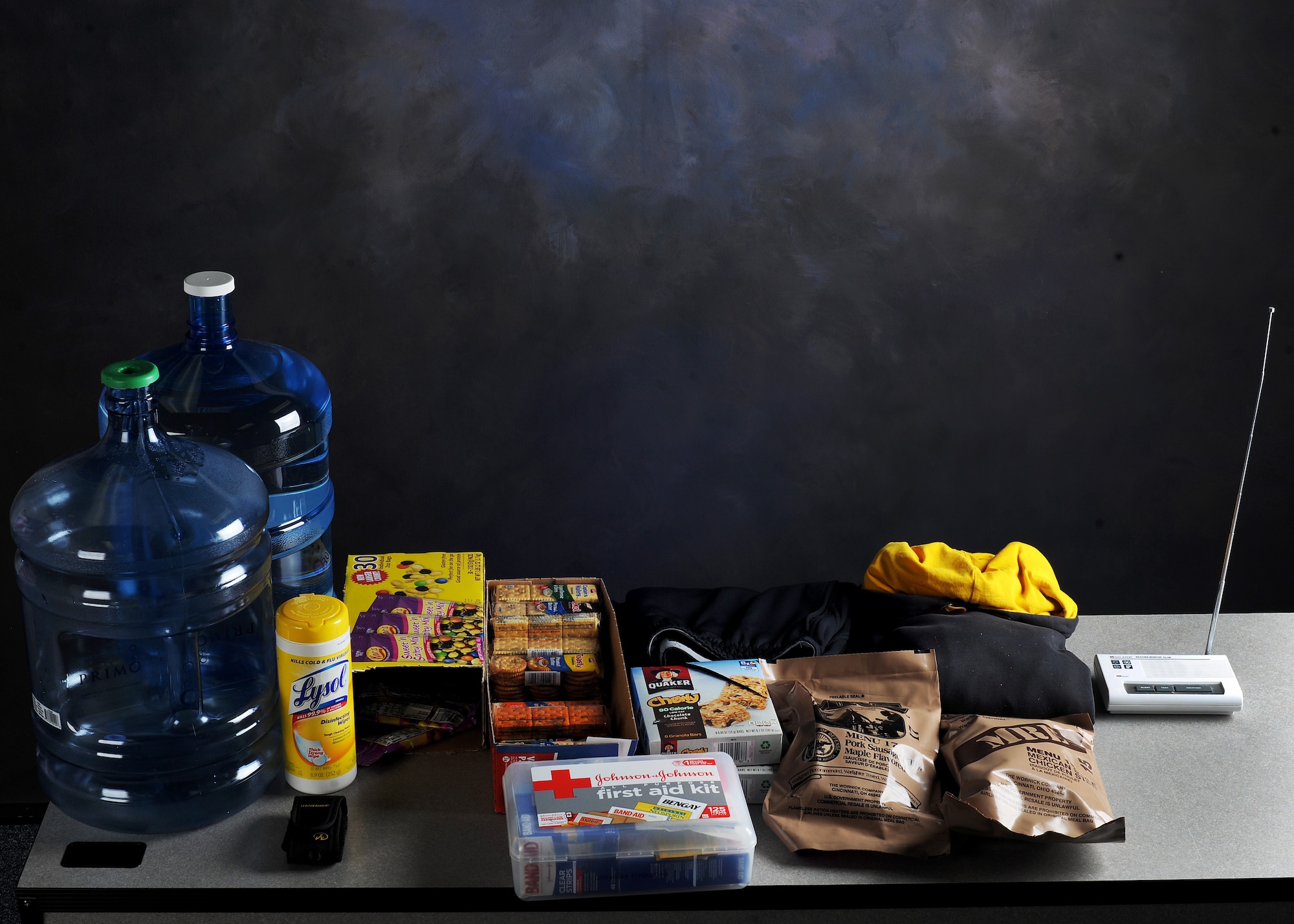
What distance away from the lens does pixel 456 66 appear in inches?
97.3

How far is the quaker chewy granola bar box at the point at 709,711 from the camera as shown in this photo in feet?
4.71

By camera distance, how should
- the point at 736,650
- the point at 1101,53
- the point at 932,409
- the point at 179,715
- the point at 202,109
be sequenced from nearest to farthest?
the point at 179,715 < the point at 736,650 < the point at 202,109 < the point at 1101,53 < the point at 932,409

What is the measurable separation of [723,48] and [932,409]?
3.28 feet

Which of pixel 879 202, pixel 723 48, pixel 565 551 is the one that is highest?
pixel 723 48

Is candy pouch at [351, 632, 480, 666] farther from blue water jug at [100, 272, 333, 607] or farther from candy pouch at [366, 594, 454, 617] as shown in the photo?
blue water jug at [100, 272, 333, 607]

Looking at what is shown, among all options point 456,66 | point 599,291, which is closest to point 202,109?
point 456,66

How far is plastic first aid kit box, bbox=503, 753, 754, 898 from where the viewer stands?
49.2 inches

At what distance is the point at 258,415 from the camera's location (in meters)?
1.71

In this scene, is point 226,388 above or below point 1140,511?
above

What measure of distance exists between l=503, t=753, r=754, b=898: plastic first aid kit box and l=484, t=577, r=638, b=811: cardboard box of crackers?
10 centimetres

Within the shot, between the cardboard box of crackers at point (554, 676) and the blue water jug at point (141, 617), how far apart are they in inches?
11.6

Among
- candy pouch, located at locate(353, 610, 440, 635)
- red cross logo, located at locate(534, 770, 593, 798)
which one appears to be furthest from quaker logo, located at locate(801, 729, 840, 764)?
candy pouch, located at locate(353, 610, 440, 635)

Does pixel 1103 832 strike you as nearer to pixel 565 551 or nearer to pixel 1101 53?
pixel 565 551

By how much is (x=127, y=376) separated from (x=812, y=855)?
37.1 inches
